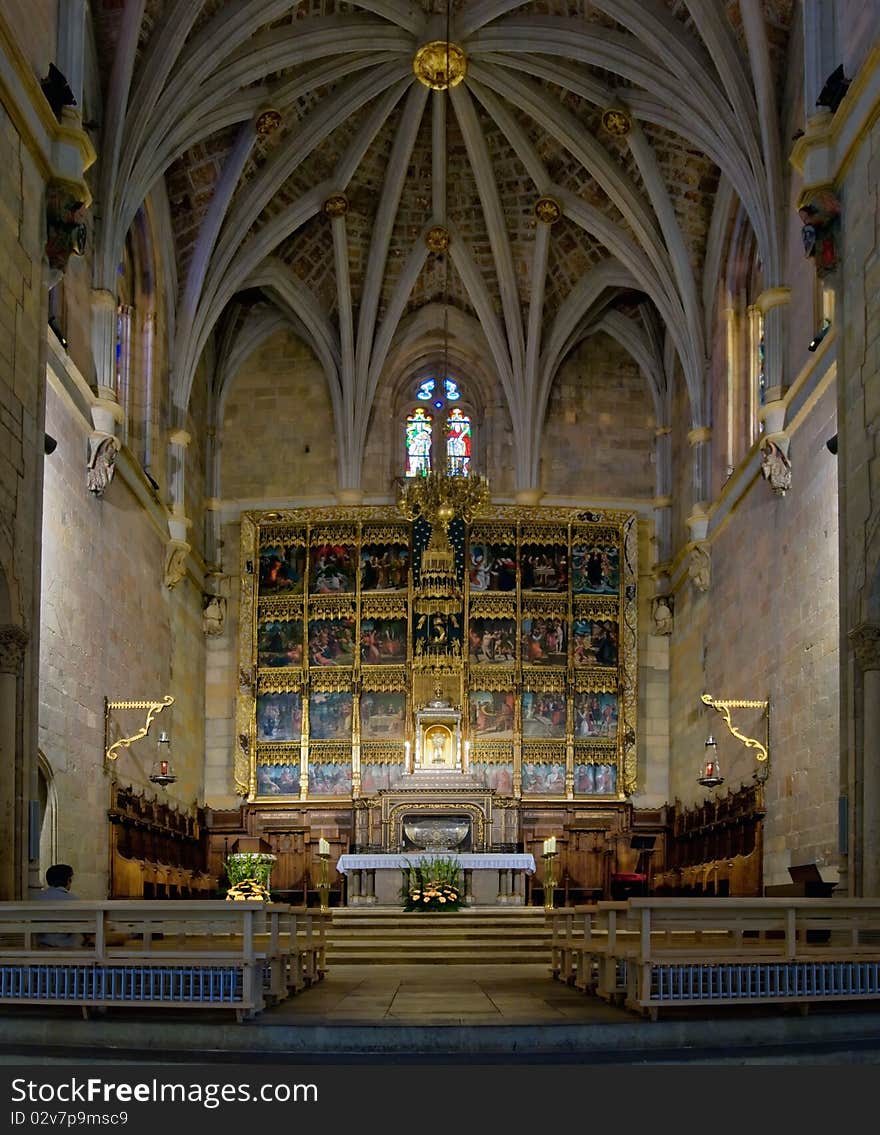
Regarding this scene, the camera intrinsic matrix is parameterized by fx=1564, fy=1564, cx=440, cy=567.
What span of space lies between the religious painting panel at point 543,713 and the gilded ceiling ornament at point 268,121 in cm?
1094

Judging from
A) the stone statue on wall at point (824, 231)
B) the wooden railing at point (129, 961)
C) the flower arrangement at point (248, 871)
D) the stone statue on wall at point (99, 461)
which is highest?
the stone statue on wall at point (824, 231)

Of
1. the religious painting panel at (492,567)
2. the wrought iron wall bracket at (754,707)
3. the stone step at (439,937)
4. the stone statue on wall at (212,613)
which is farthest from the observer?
the stone statue on wall at (212,613)

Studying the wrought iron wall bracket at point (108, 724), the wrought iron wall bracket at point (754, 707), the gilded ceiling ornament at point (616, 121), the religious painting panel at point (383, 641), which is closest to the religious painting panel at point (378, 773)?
the religious painting panel at point (383, 641)

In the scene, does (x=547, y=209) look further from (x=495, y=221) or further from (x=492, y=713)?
(x=492, y=713)

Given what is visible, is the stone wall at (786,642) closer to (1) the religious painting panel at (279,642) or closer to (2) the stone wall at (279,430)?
(1) the religious painting panel at (279,642)

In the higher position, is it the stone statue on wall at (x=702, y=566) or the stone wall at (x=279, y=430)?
the stone wall at (x=279, y=430)

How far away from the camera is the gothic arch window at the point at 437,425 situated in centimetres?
3062

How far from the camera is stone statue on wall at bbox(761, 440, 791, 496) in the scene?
2086cm

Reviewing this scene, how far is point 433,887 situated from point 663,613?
354 inches

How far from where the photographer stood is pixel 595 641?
2923 cm

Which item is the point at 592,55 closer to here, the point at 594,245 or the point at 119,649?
the point at 594,245

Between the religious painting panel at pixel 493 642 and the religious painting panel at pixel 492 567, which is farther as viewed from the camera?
the religious painting panel at pixel 492 567

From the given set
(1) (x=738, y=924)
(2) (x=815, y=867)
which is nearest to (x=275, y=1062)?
(1) (x=738, y=924)

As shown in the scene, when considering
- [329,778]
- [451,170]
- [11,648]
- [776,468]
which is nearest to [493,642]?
[329,778]
